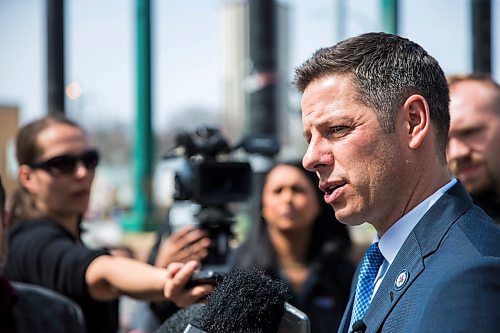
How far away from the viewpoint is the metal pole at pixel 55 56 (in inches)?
208

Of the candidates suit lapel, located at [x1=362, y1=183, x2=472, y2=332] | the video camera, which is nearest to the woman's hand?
suit lapel, located at [x1=362, y1=183, x2=472, y2=332]

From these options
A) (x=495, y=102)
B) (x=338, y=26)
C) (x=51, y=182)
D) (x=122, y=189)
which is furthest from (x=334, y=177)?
(x=122, y=189)

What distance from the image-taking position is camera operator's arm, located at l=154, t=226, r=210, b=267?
117 inches

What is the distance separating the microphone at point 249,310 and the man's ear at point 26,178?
190 centimetres

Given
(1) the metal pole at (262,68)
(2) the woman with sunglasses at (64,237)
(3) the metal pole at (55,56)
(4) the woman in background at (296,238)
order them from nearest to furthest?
1. (2) the woman with sunglasses at (64,237)
2. (4) the woman in background at (296,238)
3. (3) the metal pole at (55,56)
4. (1) the metal pole at (262,68)

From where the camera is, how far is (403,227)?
1671 millimetres

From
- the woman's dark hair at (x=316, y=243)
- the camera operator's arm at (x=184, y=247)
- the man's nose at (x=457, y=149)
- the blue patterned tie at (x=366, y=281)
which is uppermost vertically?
the man's nose at (x=457, y=149)

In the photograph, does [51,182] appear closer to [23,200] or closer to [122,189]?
[23,200]

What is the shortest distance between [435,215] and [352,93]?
1.08ft

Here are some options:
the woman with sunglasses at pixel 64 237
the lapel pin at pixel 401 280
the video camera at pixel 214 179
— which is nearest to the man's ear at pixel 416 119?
the lapel pin at pixel 401 280

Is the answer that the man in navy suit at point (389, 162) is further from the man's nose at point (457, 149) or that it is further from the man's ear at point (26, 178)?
the man's ear at point (26, 178)

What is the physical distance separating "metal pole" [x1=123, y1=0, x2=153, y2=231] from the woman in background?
21.4 ft

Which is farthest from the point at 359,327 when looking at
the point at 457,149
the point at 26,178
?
the point at 26,178

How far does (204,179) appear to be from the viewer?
3205mm
